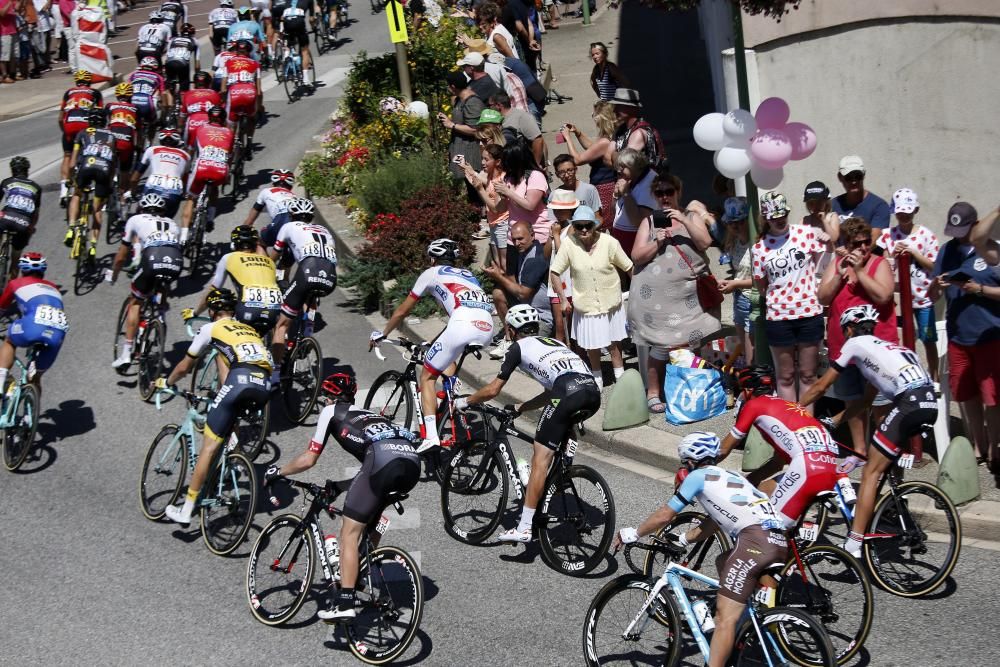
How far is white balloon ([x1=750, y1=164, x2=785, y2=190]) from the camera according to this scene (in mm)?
10852

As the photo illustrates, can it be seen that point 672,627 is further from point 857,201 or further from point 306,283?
point 306,283

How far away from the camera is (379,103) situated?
63.1 feet

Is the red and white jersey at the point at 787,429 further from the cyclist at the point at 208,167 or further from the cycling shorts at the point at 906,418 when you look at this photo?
the cyclist at the point at 208,167

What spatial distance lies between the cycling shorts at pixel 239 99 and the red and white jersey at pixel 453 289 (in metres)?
9.59

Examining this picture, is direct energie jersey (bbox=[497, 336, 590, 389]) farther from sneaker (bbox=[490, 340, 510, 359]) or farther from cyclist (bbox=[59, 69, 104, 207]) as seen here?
cyclist (bbox=[59, 69, 104, 207])

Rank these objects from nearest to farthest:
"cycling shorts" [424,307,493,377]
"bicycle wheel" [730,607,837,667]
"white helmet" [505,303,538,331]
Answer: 1. "bicycle wheel" [730,607,837,667]
2. "white helmet" [505,303,538,331]
3. "cycling shorts" [424,307,493,377]

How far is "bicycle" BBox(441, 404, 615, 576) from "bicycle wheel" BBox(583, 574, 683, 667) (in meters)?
1.23

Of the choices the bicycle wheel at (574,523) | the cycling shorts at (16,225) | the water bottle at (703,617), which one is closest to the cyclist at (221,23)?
the cycling shorts at (16,225)

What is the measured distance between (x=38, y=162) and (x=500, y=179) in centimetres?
1328

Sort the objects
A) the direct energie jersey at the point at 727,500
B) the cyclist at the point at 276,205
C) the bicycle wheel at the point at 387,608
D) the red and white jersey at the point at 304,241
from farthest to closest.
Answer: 1. the cyclist at the point at 276,205
2. the red and white jersey at the point at 304,241
3. the bicycle wheel at the point at 387,608
4. the direct energie jersey at the point at 727,500

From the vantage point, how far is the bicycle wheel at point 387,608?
8.55 metres

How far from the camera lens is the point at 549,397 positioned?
9.67 meters

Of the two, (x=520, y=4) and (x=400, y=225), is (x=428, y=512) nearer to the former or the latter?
(x=400, y=225)

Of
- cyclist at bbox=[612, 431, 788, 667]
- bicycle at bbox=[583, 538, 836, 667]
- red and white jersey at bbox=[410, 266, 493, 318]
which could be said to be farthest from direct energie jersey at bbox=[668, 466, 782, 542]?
red and white jersey at bbox=[410, 266, 493, 318]
